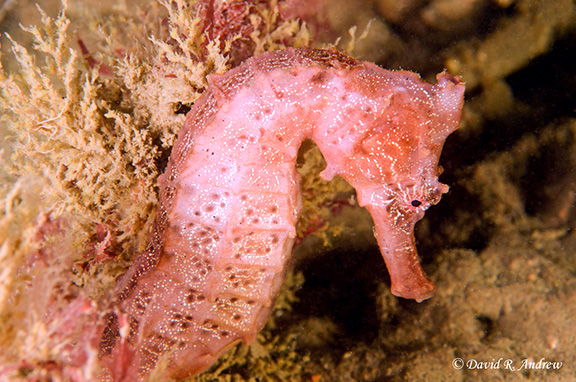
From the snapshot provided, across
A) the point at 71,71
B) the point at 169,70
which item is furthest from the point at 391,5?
the point at 71,71

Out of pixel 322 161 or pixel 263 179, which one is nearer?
pixel 263 179

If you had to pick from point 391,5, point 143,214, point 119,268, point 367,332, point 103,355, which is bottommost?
point 103,355

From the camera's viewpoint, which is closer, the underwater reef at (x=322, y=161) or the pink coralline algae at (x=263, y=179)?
the pink coralline algae at (x=263, y=179)

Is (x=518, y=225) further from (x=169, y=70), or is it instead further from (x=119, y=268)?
(x=119, y=268)

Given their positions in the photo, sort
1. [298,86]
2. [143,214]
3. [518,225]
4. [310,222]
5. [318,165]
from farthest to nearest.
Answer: [310,222], [318,165], [143,214], [518,225], [298,86]

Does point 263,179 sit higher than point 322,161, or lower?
lower
